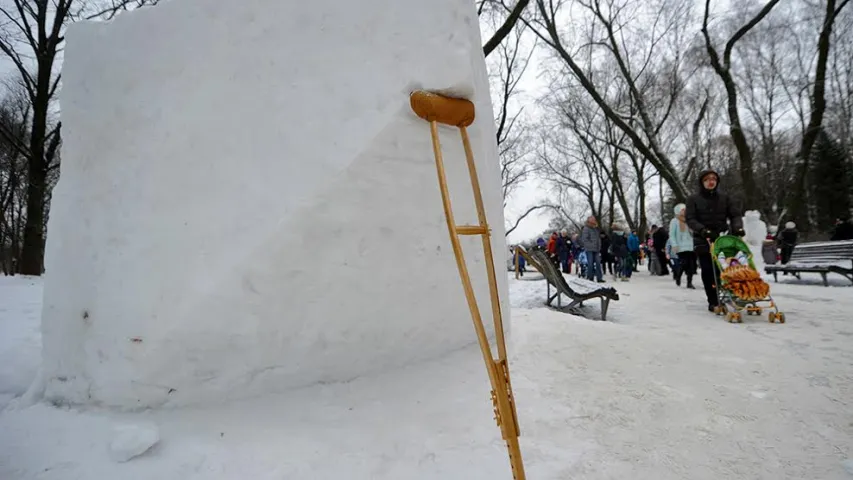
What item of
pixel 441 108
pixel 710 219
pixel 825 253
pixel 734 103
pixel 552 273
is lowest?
pixel 552 273

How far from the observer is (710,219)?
4.80 metres

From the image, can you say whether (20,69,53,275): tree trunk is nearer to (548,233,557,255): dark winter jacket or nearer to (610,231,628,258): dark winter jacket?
(610,231,628,258): dark winter jacket

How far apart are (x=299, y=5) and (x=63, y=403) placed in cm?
247

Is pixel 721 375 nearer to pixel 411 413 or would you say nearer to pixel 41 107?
pixel 411 413

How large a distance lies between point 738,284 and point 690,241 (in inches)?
133

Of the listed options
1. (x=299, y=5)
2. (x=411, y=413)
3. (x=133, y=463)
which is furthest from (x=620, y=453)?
(x=299, y=5)

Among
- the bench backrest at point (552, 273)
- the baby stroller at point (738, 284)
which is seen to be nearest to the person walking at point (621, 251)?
the baby stroller at point (738, 284)

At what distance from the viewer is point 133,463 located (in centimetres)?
166

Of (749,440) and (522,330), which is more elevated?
(522,330)

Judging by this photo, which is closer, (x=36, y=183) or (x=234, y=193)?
(x=234, y=193)

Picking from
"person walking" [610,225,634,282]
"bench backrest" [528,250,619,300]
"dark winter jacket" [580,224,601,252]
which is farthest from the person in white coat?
"bench backrest" [528,250,619,300]

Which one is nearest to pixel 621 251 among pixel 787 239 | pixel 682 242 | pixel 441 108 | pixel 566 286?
pixel 682 242

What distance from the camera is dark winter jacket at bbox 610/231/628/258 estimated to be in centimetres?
1057

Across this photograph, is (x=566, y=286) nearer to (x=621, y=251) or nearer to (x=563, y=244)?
(x=621, y=251)
